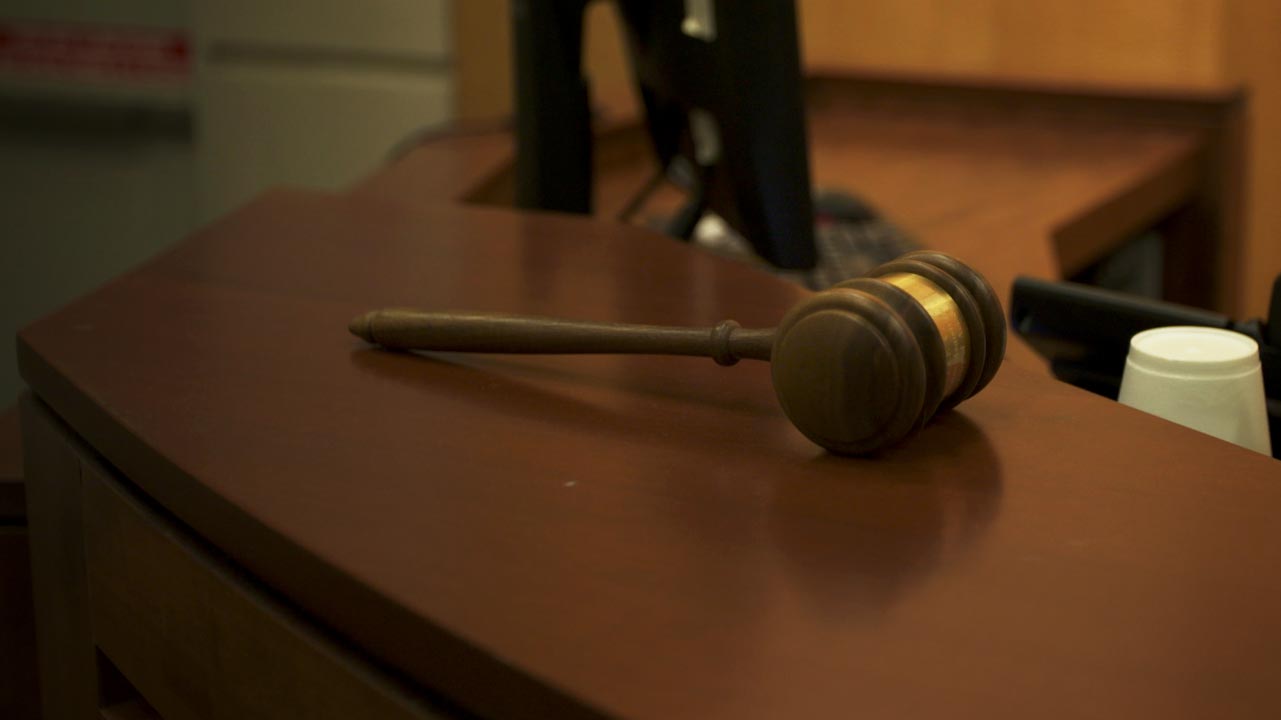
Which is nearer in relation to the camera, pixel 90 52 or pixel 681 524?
pixel 681 524

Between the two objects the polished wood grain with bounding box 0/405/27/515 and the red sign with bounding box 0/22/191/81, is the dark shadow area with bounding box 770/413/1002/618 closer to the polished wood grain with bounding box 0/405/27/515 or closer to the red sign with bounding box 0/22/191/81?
the polished wood grain with bounding box 0/405/27/515

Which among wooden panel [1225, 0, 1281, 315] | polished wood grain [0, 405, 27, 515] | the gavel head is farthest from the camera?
wooden panel [1225, 0, 1281, 315]

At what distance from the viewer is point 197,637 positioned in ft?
1.77

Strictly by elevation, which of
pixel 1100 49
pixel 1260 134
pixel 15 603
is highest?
pixel 1100 49

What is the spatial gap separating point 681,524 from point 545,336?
0.59 ft

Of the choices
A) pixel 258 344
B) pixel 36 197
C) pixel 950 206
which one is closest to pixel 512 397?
pixel 258 344

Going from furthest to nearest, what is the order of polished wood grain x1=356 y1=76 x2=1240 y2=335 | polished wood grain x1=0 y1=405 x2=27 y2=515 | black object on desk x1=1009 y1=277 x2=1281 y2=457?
polished wood grain x1=356 y1=76 x2=1240 y2=335 < polished wood grain x1=0 y1=405 x2=27 y2=515 < black object on desk x1=1009 y1=277 x2=1281 y2=457

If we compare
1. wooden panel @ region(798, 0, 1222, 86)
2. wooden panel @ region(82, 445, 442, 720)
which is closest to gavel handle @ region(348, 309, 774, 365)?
wooden panel @ region(82, 445, 442, 720)

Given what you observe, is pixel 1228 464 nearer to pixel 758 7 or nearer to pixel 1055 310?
pixel 1055 310

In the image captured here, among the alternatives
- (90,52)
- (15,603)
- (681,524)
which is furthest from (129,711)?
(90,52)

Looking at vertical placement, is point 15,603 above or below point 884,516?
below

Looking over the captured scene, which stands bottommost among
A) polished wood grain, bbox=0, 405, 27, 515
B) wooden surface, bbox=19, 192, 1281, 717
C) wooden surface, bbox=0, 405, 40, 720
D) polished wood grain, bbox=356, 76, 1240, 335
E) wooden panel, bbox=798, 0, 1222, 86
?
wooden surface, bbox=0, 405, 40, 720

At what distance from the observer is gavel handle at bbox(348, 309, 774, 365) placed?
57 cm

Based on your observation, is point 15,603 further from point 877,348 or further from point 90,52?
point 90,52
